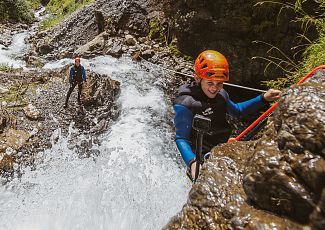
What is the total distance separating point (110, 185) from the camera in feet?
20.4

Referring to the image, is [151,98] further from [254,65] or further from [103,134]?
[254,65]

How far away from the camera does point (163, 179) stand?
629 cm

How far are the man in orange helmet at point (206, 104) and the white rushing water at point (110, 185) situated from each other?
9.31ft

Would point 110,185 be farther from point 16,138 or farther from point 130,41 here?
point 130,41

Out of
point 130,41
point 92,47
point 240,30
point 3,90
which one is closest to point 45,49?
point 92,47

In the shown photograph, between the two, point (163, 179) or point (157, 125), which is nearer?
point (163, 179)

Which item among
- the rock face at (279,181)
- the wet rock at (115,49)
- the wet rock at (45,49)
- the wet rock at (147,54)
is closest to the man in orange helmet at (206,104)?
the rock face at (279,181)

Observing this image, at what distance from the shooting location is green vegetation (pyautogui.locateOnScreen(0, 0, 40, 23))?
21.6 meters

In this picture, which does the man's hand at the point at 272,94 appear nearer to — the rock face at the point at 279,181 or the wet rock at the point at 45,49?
the rock face at the point at 279,181

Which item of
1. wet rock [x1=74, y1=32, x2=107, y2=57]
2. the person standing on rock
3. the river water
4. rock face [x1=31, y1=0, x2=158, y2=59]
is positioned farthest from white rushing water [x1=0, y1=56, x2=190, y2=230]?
rock face [x1=31, y1=0, x2=158, y2=59]

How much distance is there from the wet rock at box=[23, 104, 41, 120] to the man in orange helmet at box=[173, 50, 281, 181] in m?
7.35

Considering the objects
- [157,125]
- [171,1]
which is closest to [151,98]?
[157,125]

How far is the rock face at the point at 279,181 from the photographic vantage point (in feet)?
5.11

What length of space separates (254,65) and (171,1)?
5.52 meters
